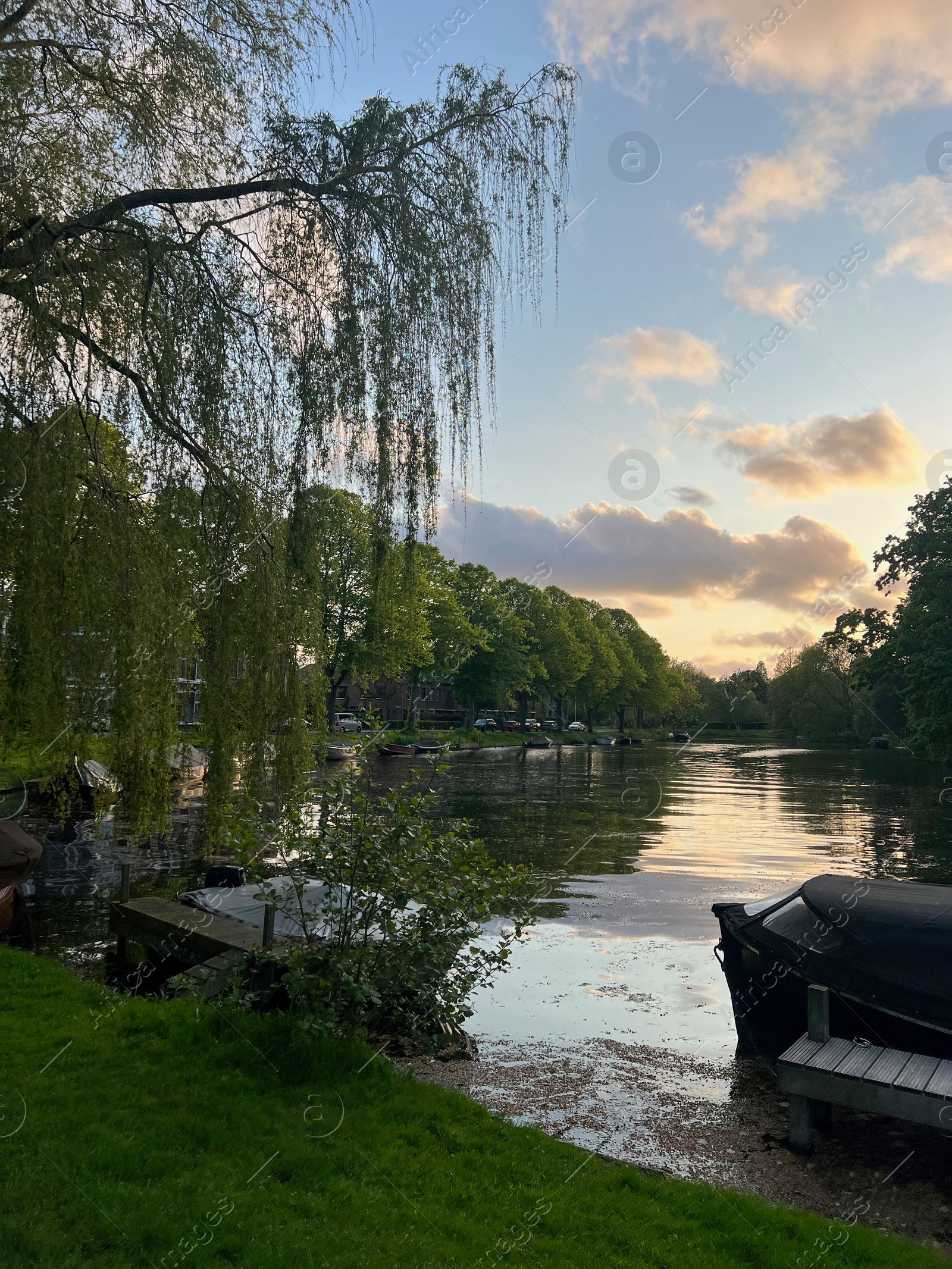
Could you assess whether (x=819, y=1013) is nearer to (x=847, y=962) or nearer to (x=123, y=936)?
(x=847, y=962)

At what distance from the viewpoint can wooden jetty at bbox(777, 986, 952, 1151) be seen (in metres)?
7.17

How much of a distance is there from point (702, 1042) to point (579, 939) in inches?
179

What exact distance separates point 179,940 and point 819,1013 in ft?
24.9

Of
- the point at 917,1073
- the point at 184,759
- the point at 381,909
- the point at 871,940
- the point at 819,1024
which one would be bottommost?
the point at 917,1073

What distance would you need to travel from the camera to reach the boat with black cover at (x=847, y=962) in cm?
838

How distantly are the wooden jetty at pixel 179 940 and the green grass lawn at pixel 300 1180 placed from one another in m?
1.59

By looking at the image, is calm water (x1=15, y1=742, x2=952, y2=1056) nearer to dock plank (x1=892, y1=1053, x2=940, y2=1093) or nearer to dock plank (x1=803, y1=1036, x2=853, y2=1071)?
dock plank (x1=803, y1=1036, x2=853, y2=1071)

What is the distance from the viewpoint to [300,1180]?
5.83 meters

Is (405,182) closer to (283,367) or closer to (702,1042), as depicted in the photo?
(283,367)

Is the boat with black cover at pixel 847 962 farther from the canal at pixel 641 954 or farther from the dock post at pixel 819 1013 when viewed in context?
the canal at pixel 641 954

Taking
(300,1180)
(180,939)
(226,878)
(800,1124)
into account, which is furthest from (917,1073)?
(226,878)

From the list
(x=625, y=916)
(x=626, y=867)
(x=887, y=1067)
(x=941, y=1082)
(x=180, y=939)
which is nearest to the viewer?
(x=941, y=1082)

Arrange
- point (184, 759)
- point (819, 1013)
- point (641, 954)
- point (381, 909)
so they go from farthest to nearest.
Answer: point (641, 954) < point (819, 1013) < point (381, 909) < point (184, 759)

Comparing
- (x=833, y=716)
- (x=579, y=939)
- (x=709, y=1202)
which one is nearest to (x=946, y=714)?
(x=579, y=939)
